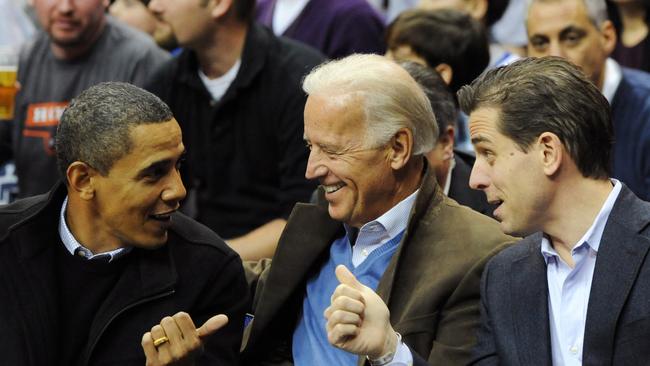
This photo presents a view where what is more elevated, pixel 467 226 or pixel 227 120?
pixel 467 226

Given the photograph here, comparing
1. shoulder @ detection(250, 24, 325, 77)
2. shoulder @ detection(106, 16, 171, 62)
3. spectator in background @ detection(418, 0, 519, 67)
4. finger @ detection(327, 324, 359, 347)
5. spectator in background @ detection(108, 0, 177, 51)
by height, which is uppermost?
finger @ detection(327, 324, 359, 347)

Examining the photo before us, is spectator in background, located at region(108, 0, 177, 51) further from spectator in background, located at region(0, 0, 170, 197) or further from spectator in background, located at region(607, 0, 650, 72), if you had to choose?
spectator in background, located at region(607, 0, 650, 72)

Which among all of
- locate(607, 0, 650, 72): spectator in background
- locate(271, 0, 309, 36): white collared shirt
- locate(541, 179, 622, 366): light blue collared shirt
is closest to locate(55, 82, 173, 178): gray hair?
locate(541, 179, 622, 366): light blue collared shirt

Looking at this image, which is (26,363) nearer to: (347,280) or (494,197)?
(347,280)

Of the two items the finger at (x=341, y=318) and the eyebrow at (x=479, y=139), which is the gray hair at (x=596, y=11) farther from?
the finger at (x=341, y=318)

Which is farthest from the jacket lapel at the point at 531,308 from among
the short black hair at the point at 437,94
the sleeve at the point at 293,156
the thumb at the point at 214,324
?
the sleeve at the point at 293,156

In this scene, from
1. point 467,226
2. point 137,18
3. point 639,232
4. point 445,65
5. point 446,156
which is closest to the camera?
point 639,232

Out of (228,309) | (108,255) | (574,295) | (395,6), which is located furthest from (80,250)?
(395,6)

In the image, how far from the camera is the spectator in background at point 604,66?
4.71 m

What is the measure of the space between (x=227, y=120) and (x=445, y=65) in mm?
860

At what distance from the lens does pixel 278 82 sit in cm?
495

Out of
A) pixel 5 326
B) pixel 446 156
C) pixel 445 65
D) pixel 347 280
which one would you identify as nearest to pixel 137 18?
pixel 445 65

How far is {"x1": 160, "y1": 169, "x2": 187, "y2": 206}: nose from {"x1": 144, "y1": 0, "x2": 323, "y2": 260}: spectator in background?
4.22 ft

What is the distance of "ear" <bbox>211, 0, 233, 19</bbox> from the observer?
5.12m
